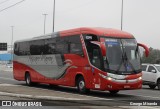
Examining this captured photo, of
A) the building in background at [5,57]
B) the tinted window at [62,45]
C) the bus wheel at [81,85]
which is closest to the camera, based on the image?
the bus wheel at [81,85]

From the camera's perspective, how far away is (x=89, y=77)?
20.4 meters

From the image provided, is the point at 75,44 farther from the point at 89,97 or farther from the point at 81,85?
the point at 89,97

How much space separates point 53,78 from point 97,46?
5.62 meters

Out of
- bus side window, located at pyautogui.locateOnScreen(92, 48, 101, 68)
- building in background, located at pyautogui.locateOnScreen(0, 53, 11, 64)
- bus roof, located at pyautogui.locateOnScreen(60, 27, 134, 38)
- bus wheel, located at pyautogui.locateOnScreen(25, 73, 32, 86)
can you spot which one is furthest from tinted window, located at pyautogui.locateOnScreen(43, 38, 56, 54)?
building in background, located at pyautogui.locateOnScreen(0, 53, 11, 64)

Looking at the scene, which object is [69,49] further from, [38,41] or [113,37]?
[38,41]

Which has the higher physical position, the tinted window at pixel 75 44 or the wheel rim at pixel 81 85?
the tinted window at pixel 75 44

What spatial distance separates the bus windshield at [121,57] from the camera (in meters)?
19.6

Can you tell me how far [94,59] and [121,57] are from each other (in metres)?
1.34

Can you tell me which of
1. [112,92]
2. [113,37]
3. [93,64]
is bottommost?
[112,92]

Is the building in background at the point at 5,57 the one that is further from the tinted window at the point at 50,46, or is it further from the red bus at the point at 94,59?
the red bus at the point at 94,59

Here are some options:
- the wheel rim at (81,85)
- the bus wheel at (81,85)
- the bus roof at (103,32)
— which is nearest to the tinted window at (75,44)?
the bus roof at (103,32)

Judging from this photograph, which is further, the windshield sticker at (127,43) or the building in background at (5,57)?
the building in background at (5,57)

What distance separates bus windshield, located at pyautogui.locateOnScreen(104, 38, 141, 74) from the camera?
19.6 m

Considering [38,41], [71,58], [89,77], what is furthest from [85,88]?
[38,41]
